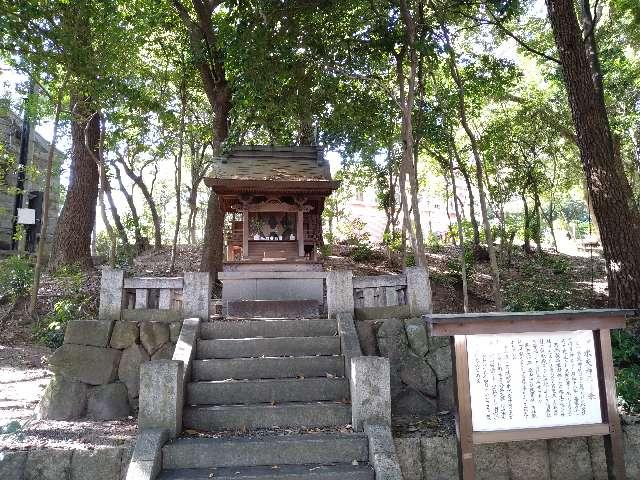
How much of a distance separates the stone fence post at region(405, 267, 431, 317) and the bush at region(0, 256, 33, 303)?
9.04 meters

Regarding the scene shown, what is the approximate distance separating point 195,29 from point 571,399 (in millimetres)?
11245

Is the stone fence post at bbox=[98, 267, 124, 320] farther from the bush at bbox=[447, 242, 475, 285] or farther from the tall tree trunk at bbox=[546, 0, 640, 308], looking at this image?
the bush at bbox=[447, 242, 475, 285]

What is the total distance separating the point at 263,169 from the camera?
9633 millimetres

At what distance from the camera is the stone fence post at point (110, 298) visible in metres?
5.90

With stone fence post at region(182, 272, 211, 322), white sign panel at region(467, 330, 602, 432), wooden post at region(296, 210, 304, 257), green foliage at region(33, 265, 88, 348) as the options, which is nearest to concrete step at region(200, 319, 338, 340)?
stone fence post at region(182, 272, 211, 322)

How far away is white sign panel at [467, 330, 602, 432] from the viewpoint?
4.05 m

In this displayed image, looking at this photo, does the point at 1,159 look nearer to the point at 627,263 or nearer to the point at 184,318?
the point at 184,318

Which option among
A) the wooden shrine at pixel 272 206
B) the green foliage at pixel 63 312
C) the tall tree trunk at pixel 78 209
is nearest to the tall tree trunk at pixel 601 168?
the wooden shrine at pixel 272 206

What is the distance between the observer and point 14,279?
10219 mm

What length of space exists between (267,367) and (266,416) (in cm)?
74

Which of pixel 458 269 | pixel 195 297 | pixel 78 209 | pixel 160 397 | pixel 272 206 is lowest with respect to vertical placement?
pixel 160 397

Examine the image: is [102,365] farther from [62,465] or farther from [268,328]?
[268,328]

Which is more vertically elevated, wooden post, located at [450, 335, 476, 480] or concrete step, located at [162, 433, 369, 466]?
wooden post, located at [450, 335, 476, 480]

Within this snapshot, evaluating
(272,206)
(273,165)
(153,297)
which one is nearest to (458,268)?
(273,165)
